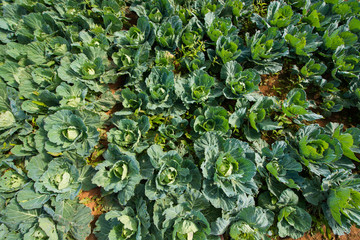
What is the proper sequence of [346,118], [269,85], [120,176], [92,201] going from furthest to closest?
[269,85] < [346,118] < [92,201] < [120,176]

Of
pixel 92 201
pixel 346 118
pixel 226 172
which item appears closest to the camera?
pixel 226 172

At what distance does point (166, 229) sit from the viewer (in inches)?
108

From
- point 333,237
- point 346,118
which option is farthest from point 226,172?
point 346,118

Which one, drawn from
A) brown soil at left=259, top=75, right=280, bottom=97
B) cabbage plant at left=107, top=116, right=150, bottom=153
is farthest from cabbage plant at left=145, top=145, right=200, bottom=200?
brown soil at left=259, top=75, right=280, bottom=97

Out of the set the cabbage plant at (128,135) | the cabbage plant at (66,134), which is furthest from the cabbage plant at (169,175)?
the cabbage plant at (66,134)

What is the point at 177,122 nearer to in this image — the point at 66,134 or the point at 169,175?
the point at 169,175

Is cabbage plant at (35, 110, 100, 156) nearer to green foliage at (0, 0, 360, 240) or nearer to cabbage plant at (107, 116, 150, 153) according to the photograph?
green foliage at (0, 0, 360, 240)

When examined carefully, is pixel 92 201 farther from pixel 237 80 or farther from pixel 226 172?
pixel 237 80

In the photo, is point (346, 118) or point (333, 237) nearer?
point (333, 237)

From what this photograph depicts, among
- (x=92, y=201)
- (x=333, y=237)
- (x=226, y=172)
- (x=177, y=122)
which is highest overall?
(x=177, y=122)

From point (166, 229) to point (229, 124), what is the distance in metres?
1.90

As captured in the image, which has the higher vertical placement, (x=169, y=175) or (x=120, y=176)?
(x=169, y=175)

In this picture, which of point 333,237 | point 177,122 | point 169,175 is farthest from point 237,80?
point 333,237

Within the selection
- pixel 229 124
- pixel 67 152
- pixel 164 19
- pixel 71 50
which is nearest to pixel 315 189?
pixel 229 124
